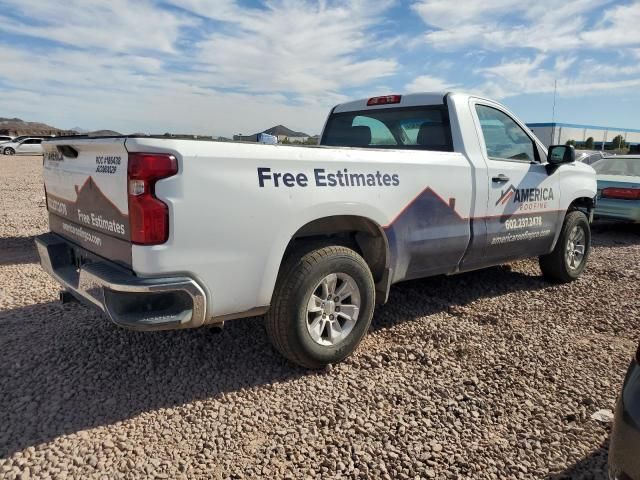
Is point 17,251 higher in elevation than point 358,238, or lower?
lower

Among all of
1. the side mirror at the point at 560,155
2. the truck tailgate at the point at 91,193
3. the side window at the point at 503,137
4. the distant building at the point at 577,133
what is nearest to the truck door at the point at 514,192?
the side window at the point at 503,137

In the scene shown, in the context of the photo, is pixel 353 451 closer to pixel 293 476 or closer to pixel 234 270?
pixel 293 476

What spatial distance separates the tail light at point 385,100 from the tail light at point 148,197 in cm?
275

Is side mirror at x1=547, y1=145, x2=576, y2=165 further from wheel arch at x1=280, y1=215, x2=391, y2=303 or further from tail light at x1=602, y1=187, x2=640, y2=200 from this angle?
tail light at x1=602, y1=187, x2=640, y2=200

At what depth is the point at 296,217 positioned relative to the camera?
10.2ft

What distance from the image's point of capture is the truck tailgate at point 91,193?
9.02 ft

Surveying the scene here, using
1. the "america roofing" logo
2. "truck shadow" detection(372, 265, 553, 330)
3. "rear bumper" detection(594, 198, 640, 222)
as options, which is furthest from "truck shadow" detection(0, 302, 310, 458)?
"rear bumper" detection(594, 198, 640, 222)

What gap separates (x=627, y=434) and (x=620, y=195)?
823 cm

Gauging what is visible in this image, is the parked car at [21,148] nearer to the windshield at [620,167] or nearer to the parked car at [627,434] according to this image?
the windshield at [620,167]

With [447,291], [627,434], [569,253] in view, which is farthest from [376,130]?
[627,434]

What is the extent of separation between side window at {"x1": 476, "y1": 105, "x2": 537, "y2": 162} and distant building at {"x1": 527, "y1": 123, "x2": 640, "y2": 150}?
42154mm

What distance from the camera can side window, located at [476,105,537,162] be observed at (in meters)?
4.57

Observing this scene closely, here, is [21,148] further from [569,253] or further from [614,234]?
[569,253]

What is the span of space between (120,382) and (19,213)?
25.4 ft
